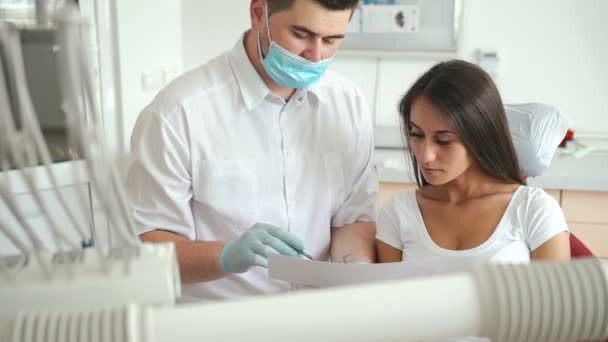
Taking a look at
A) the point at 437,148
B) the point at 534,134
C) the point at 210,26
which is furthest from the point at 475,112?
the point at 210,26

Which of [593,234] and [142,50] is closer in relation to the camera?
[593,234]

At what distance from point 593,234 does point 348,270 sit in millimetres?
2023

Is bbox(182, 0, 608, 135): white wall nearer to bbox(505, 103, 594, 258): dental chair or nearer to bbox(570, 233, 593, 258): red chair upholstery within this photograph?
bbox(505, 103, 594, 258): dental chair

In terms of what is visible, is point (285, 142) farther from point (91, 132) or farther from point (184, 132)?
point (91, 132)

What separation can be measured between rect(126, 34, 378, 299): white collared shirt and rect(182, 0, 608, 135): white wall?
1766 mm

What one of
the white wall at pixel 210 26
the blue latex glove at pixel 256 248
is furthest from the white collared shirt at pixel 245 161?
the white wall at pixel 210 26

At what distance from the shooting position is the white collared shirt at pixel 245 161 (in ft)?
5.07

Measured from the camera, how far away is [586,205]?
2832 mm

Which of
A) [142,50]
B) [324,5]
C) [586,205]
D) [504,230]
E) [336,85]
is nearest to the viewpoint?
[324,5]

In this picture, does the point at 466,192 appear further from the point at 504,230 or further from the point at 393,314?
the point at 393,314

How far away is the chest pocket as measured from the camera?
1.59 meters

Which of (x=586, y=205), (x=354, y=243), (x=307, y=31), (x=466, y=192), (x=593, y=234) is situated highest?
(x=307, y=31)

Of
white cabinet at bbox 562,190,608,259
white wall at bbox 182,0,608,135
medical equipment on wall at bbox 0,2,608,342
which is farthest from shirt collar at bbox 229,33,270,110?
white wall at bbox 182,0,608,135

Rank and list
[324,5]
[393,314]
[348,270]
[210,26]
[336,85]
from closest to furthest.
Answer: [393,314]
[348,270]
[324,5]
[336,85]
[210,26]
